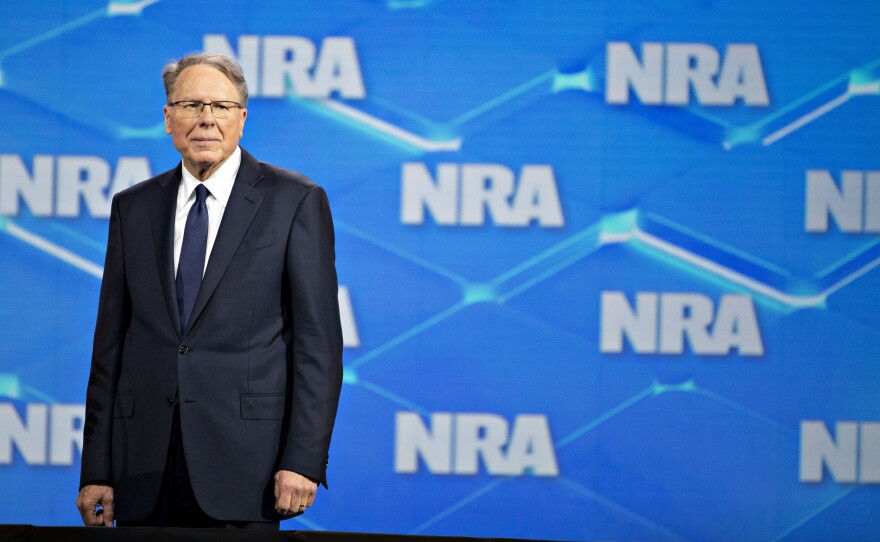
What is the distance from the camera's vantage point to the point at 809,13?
3.37 m

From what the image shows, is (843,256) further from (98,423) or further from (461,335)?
(98,423)

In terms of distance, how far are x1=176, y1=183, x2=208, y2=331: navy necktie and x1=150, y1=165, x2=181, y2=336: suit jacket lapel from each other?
0.02m

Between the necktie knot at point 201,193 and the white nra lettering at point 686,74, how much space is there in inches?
67.8

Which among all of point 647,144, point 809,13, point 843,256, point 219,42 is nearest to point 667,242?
point 647,144

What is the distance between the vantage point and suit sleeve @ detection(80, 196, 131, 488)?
200 cm

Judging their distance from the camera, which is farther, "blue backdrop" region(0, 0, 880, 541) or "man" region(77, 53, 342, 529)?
"blue backdrop" region(0, 0, 880, 541)

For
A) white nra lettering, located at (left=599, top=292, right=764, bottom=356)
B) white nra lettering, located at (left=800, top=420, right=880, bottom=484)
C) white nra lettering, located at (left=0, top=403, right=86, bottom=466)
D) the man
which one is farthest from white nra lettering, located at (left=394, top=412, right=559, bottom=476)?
the man

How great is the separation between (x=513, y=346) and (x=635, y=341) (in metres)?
0.39

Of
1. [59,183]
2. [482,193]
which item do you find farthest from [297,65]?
[59,183]

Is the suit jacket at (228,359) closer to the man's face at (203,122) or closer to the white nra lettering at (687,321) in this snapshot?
the man's face at (203,122)

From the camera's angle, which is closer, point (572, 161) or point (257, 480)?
point (257, 480)

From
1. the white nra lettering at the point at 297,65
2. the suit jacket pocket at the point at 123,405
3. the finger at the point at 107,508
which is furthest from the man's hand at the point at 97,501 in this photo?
the white nra lettering at the point at 297,65

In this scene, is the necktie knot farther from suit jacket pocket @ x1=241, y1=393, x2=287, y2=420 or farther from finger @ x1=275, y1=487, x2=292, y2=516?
finger @ x1=275, y1=487, x2=292, y2=516

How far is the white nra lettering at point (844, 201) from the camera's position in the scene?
11.0 ft
